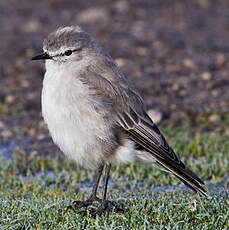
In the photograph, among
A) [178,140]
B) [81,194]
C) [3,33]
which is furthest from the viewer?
[3,33]

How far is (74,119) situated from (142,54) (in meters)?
8.12

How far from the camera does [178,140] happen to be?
32.1ft

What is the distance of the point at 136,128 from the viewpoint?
274 inches

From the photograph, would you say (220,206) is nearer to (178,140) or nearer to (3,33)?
(178,140)

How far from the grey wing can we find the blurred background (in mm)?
3294

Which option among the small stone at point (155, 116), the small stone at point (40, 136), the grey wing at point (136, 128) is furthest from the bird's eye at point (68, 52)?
the small stone at point (155, 116)

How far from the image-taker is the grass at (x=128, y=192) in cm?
605

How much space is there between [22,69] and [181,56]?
4109 mm

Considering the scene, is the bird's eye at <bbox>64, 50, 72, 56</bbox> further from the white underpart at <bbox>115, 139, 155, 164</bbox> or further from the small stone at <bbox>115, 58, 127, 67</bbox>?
the small stone at <bbox>115, 58, 127, 67</bbox>

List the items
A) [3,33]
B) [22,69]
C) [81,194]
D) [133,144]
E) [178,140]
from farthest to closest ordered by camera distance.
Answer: [3,33] → [22,69] → [178,140] → [81,194] → [133,144]

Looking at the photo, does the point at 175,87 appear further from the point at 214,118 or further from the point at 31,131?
the point at 31,131

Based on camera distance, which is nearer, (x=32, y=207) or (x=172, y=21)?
(x=32, y=207)

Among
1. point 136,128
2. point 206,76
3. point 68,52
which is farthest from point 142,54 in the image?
point 136,128

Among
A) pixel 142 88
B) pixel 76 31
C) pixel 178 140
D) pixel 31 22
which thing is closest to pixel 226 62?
pixel 142 88
